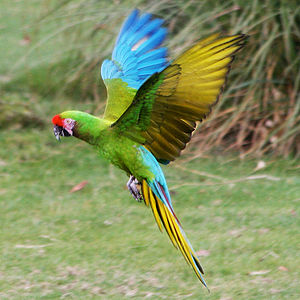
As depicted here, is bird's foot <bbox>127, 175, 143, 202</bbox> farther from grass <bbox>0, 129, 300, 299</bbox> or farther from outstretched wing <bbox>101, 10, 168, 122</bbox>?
grass <bbox>0, 129, 300, 299</bbox>

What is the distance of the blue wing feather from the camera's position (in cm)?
264

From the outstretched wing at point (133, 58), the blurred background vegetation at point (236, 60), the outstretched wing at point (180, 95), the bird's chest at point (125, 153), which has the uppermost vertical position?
the blurred background vegetation at point (236, 60)

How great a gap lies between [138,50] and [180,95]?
0.66 metres

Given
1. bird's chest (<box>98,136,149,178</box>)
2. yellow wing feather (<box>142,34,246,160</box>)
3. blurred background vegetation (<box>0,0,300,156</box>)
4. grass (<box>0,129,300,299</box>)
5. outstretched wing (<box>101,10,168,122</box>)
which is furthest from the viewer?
blurred background vegetation (<box>0,0,300,156</box>)

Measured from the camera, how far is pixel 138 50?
272cm

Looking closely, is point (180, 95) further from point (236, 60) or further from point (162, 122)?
point (236, 60)

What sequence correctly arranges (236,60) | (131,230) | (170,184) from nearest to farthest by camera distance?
(131,230)
(170,184)
(236,60)

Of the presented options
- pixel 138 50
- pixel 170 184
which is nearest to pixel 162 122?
pixel 138 50

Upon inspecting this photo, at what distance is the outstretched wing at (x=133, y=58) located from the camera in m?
2.63

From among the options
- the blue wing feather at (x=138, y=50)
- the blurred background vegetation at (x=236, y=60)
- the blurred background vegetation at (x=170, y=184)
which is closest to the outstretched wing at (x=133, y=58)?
the blue wing feather at (x=138, y=50)

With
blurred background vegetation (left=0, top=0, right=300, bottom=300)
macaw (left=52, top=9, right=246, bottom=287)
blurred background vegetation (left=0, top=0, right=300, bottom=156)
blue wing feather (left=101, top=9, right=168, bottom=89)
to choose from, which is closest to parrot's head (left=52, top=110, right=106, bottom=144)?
macaw (left=52, top=9, right=246, bottom=287)

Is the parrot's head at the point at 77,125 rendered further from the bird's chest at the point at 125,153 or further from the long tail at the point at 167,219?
the long tail at the point at 167,219

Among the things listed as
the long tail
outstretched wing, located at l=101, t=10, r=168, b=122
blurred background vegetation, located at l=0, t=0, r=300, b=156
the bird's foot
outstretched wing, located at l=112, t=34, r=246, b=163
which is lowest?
the long tail

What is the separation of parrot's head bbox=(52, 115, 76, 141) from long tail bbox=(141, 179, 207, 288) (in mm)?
331
